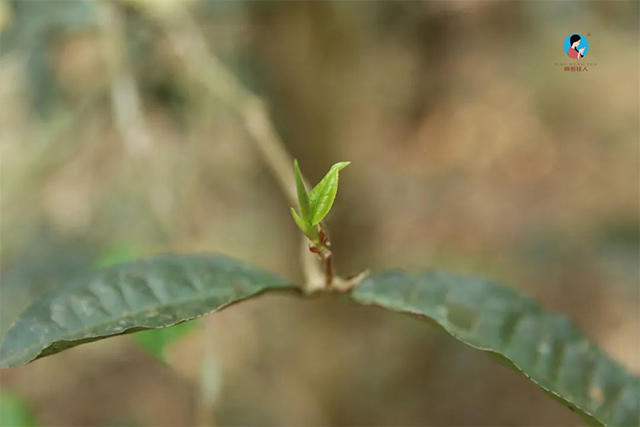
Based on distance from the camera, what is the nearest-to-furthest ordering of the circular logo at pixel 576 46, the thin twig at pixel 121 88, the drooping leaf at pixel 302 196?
the drooping leaf at pixel 302 196, the thin twig at pixel 121 88, the circular logo at pixel 576 46

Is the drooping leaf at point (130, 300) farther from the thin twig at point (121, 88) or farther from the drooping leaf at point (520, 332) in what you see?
the thin twig at point (121, 88)

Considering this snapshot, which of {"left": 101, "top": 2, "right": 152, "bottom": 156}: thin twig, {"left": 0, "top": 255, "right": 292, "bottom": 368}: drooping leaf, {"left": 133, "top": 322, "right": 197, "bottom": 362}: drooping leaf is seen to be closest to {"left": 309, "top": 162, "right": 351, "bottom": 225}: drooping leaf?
{"left": 0, "top": 255, "right": 292, "bottom": 368}: drooping leaf

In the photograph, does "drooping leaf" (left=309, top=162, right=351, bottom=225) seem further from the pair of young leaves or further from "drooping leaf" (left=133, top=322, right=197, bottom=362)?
"drooping leaf" (left=133, top=322, right=197, bottom=362)

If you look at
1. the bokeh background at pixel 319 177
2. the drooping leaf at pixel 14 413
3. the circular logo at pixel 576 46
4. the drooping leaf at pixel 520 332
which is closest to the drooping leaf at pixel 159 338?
the bokeh background at pixel 319 177

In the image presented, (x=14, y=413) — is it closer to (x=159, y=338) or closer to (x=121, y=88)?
(x=159, y=338)

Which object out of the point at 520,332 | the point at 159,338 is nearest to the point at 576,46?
the point at 520,332
